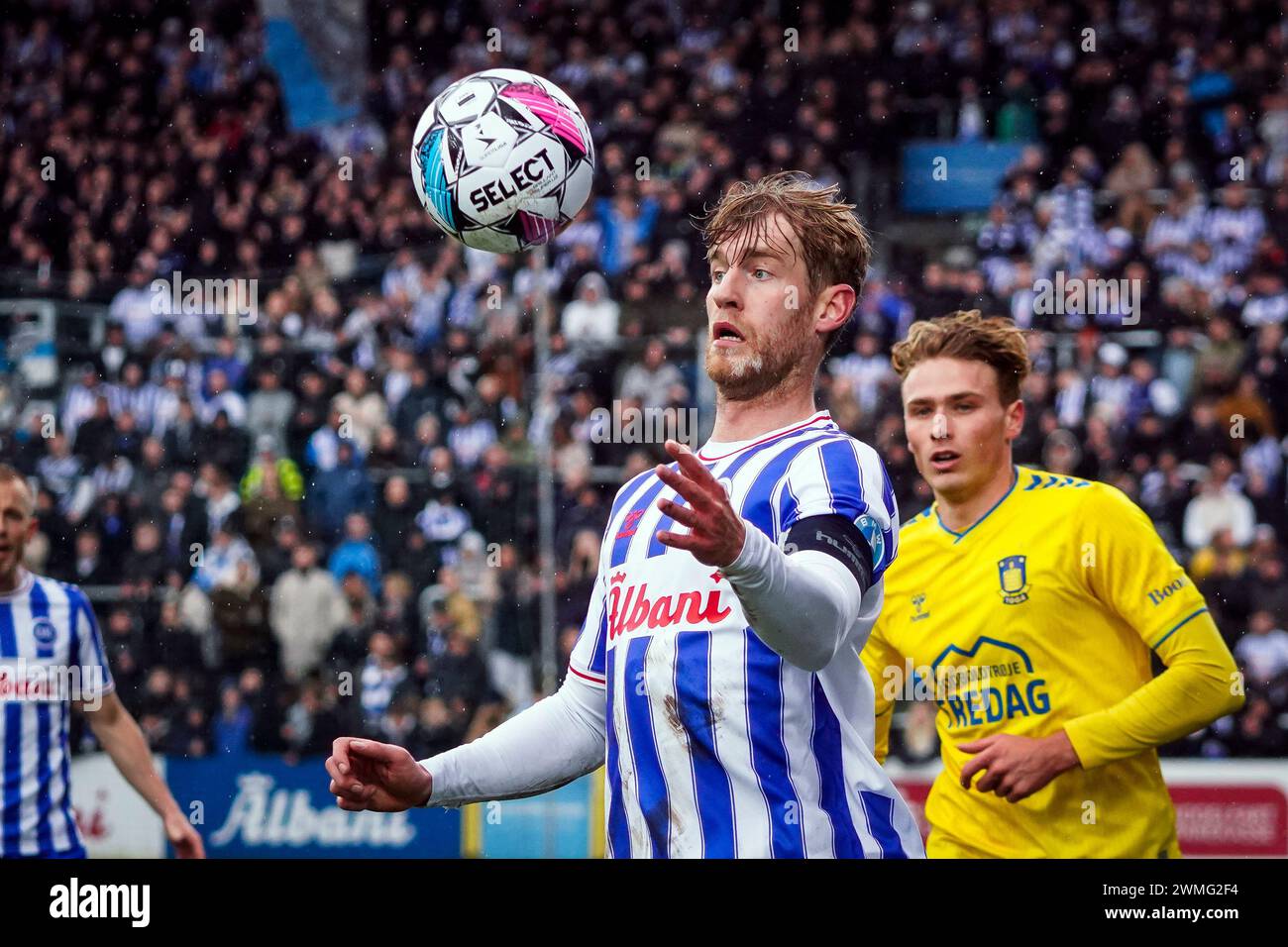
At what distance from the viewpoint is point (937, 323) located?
16.9ft

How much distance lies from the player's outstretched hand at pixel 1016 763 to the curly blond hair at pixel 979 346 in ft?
3.72

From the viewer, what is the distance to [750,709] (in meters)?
3.40

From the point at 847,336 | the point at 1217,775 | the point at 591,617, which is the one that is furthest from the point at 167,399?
the point at 591,617

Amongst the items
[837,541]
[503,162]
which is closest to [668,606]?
A: [837,541]

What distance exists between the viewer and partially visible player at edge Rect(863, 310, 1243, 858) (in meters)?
4.47

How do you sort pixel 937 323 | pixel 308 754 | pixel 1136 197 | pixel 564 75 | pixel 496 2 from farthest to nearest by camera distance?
pixel 496 2
pixel 564 75
pixel 1136 197
pixel 308 754
pixel 937 323

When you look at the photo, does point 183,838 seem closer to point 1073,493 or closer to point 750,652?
point 750,652

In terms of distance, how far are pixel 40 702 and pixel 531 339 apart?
22.2 feet

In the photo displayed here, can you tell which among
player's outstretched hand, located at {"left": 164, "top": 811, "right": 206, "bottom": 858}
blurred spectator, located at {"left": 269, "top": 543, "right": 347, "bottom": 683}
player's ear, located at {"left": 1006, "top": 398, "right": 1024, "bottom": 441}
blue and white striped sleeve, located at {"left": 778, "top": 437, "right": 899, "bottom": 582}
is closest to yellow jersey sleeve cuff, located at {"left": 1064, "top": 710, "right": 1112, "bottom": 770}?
player's ear, located at {"left": 1006, "top": 398, "right": 1024, "bottom": 441}

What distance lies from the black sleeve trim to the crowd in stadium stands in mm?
7399

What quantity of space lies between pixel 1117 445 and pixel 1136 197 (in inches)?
119

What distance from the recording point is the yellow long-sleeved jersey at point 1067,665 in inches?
177
